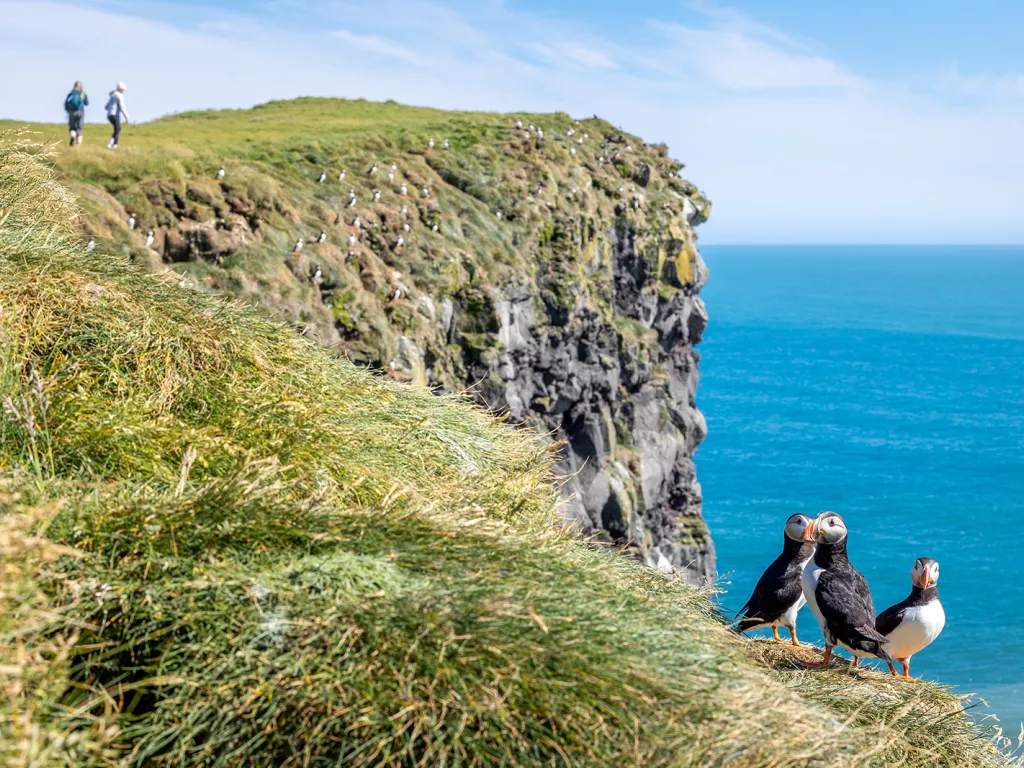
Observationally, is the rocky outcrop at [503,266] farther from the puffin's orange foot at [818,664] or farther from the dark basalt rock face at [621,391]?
the puffin's orange foot at [818,664]

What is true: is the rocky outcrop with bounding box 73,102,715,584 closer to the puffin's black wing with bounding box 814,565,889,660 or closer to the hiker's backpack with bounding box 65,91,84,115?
the hiker's backpack with bounding box 65,91,84,115

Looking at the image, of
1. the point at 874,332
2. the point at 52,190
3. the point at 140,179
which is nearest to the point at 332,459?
the point at 52,190

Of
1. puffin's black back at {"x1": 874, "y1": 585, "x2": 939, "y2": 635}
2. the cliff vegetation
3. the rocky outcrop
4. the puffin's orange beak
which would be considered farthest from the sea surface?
puffin's black back at {"x1": 874, "y1": 585, "x2": 939, "y2": 635}

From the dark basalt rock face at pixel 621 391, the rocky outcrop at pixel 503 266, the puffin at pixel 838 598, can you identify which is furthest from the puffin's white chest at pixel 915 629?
the dark basalt rock face at pixel 621 391

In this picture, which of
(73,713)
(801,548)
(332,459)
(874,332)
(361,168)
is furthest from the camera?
(874,332)

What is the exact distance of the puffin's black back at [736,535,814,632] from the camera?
8.88m

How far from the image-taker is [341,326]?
2884 cm

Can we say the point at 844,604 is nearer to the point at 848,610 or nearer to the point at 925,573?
the point at 848,610

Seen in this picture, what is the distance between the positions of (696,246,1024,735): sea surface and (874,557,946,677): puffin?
1644 cm

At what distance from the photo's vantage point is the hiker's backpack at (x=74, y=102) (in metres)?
30.3

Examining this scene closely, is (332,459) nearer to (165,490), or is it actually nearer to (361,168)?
(165,490)

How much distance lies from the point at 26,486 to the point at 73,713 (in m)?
1.82

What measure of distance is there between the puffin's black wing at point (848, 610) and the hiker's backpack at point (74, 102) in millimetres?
29879

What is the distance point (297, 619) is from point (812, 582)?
5.28 metres
